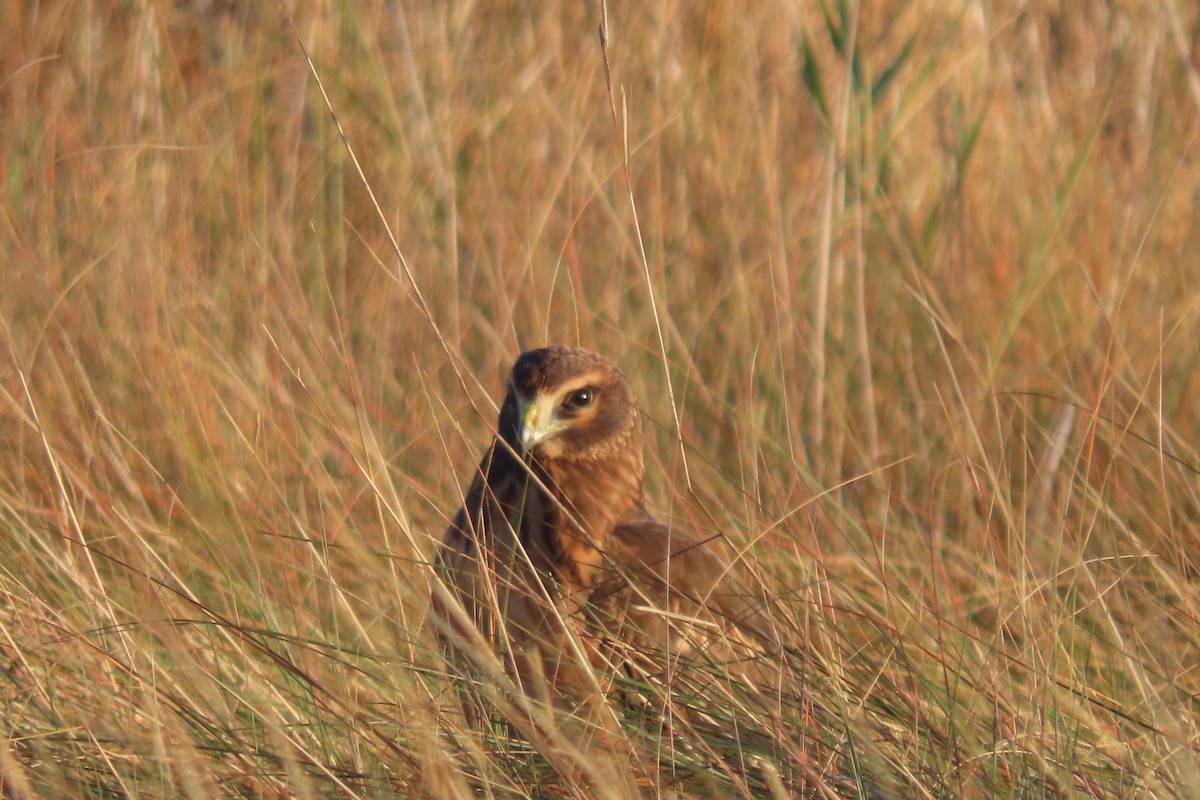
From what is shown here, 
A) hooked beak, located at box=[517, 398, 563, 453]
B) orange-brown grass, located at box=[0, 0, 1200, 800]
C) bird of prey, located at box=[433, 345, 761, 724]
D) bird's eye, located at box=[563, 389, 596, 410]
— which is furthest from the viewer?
bird's eye, located at box=[563, 389, 596, 410]

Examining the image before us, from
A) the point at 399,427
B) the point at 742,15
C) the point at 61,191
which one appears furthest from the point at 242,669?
the point at 742,15

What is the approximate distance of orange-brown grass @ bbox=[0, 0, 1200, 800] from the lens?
205 cm

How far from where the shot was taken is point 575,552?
2672mm

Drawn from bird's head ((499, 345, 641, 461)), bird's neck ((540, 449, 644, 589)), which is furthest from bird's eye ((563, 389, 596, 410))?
bird's neck ((540, 449, 644, 589))

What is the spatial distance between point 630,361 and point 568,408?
0.87 meters

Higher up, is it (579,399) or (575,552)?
(579,399)

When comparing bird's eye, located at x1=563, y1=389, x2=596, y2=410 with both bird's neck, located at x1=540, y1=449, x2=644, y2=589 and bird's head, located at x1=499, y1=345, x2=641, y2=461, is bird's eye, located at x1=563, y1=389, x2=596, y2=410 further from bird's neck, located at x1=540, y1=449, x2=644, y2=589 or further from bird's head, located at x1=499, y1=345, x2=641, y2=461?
bird's neck, located at x1=540, y1=449, x2=644, y2=589

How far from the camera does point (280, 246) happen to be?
3.90 meters

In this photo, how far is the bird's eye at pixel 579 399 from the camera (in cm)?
292

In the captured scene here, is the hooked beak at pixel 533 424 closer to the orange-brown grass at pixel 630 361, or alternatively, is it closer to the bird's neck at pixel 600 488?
the bird's neck at pixel 600 488

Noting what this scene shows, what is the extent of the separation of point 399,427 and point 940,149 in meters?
1.69

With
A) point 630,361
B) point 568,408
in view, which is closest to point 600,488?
point 568,408

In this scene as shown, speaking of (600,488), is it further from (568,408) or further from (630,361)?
(630,361)

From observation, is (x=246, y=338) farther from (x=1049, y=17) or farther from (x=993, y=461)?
(x=1049, y=17)
